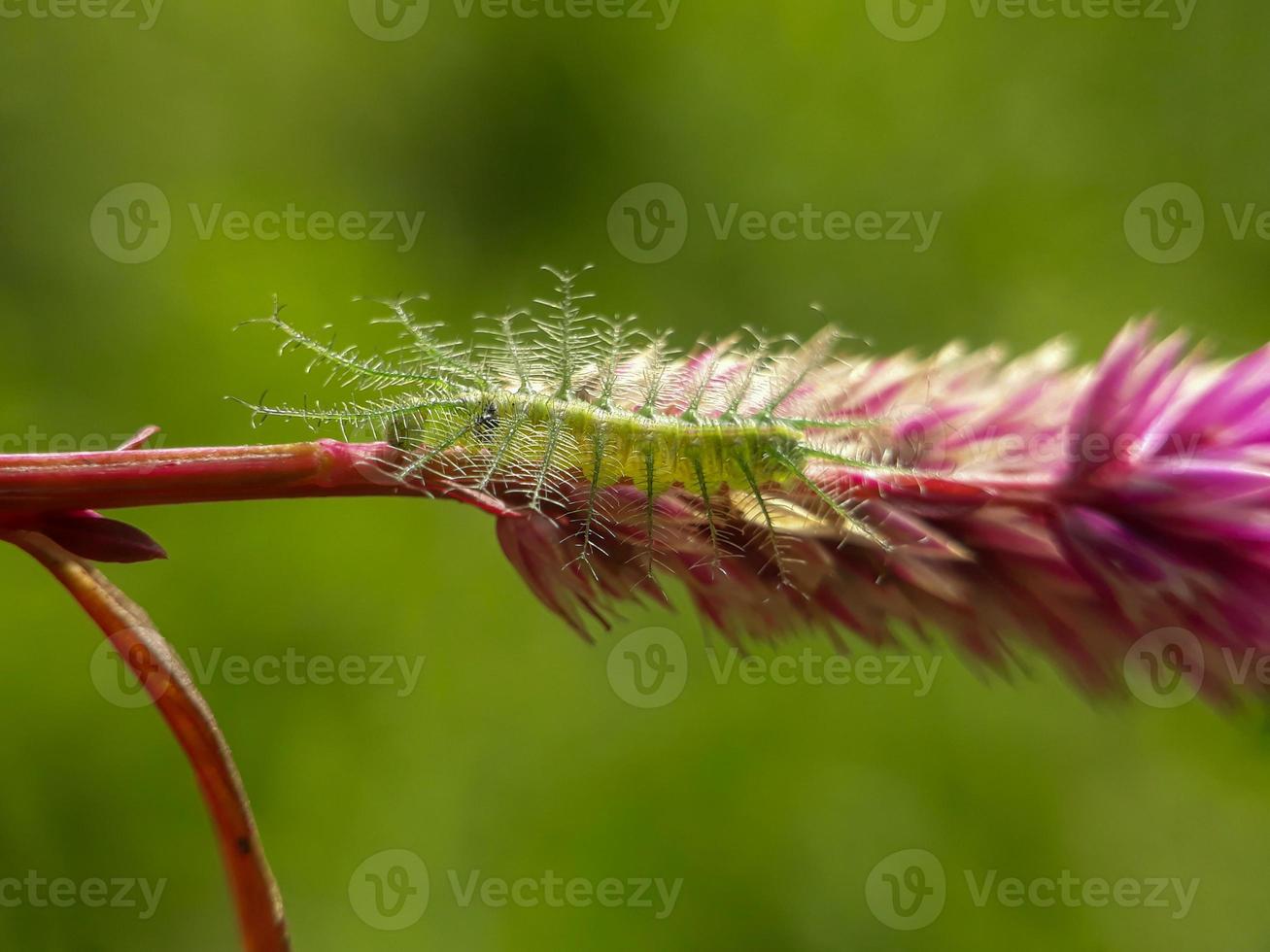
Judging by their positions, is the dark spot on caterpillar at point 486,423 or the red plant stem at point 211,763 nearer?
the red plant stem at point 211,763

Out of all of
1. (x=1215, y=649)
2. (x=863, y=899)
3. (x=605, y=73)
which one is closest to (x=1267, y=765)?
(x=863, y=899)

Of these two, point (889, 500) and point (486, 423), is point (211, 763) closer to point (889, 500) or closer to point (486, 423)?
point (486, 423)

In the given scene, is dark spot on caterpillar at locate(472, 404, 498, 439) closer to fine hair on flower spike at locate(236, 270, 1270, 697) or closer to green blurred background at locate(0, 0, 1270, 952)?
fine hair on flower spike at locate(236, 270, 1270, 697)

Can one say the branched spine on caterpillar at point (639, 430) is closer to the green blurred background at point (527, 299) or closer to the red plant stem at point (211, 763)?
the red plant stem at point (211, 763)

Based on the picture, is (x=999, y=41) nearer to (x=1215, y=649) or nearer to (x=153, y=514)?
(x=153, y=514)

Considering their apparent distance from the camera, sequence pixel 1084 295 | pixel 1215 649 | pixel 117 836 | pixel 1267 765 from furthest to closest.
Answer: pixel 1084 295 → pixel 1267 765 → pixel 117 836 → pixel 1215 649

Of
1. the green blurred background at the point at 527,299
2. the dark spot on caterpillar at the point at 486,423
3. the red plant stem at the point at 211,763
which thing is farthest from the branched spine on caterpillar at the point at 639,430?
the green blurred background at the point at 527,299

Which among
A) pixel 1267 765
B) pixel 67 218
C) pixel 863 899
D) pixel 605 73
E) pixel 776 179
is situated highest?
pixel 605 73
